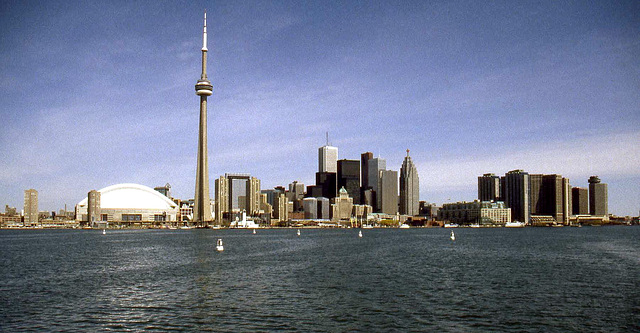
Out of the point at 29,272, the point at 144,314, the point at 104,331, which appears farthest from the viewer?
the point at 29,272

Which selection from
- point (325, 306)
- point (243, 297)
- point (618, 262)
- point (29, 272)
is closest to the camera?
point (325, 306)

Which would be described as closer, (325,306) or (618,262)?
(325,306)

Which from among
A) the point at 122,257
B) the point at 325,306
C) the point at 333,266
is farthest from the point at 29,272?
the point at 325,306

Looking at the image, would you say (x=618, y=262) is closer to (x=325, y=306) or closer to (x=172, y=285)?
(x=325, y=306)

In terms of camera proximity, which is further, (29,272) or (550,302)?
(29,272)

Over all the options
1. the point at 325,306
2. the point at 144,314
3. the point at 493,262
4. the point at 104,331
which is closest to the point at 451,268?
the point at 493,262

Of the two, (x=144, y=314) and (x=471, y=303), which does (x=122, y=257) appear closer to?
(x=144, y=314)

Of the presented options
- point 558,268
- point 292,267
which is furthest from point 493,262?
point 292,267

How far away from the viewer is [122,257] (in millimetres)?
85875

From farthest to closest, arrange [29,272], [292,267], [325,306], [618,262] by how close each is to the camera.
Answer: [618,262]
[292,267]
[29,272]
[325,306]

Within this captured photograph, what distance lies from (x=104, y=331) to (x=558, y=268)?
54320 mm

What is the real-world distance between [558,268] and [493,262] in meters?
10.5

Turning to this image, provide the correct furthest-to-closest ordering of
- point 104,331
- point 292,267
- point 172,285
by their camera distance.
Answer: point 292,267 → point 172,285 → point 104,331

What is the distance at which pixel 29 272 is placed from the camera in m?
63.5
